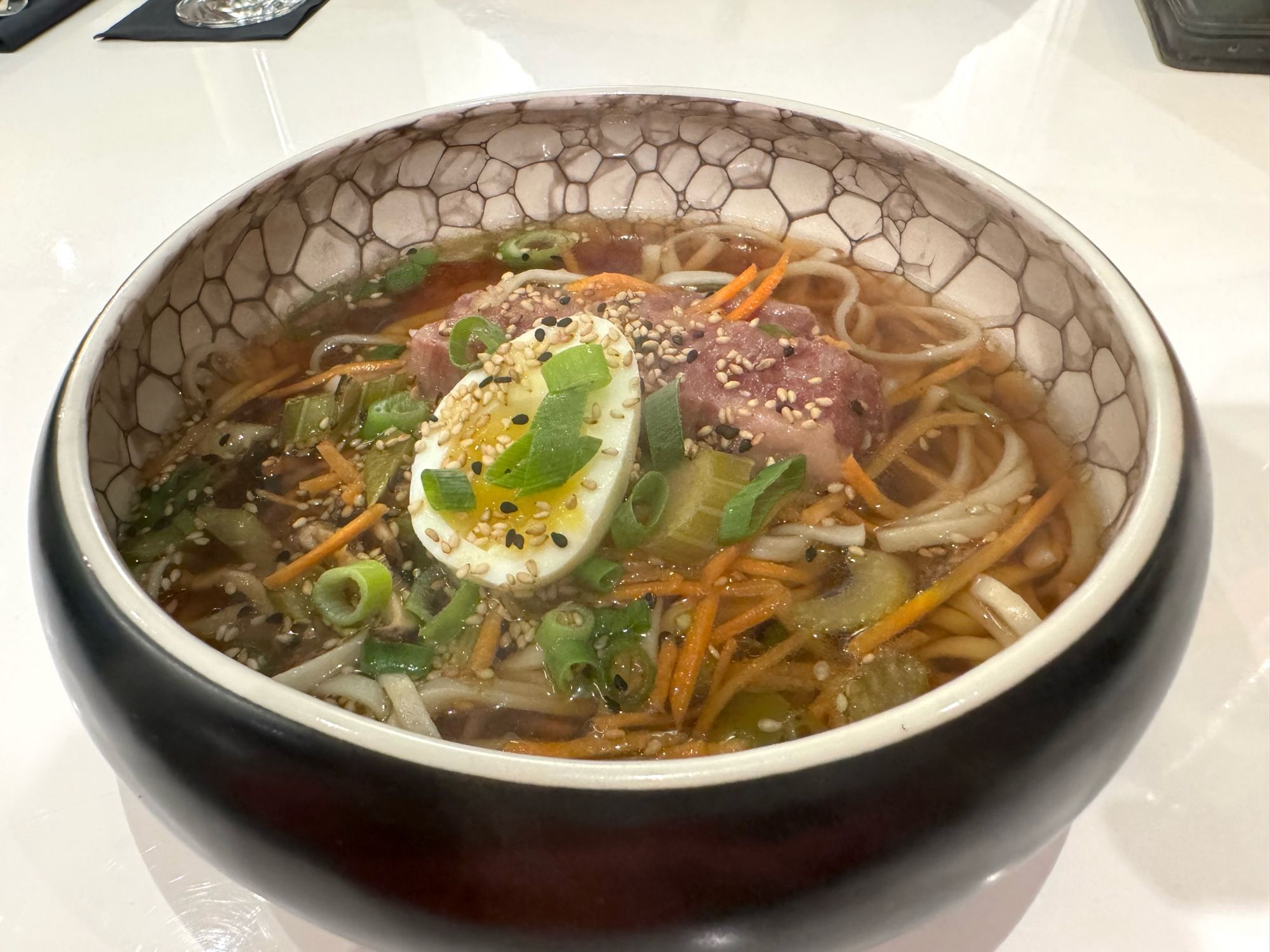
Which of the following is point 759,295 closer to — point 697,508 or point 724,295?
point 724,295

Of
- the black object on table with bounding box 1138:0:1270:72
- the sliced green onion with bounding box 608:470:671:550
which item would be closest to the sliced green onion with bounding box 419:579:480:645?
the sliced green onion with bounding box 608:470:671:550

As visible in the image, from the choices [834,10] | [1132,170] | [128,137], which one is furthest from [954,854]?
[834,10]

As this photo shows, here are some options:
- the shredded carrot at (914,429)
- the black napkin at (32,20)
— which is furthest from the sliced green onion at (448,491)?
the black napkin at (32,20)

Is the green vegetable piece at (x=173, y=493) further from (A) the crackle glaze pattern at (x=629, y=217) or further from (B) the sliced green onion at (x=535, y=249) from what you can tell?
(B) the sliced green onion at (x=535, y=249)

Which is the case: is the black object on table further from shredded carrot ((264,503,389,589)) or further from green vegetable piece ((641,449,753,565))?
shredded carrot ((264,503,389,589))

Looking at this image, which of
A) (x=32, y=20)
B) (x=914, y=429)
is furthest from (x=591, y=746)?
(x=32, y=20)

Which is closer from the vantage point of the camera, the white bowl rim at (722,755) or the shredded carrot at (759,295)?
the white bowl rim at (722,755)
